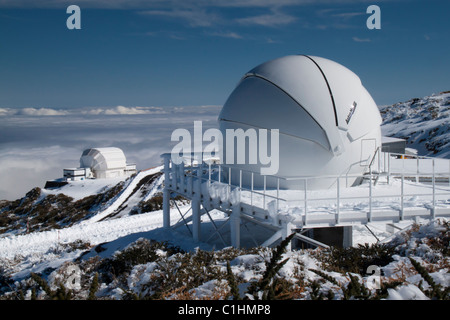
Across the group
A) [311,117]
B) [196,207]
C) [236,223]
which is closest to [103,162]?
[196,207]

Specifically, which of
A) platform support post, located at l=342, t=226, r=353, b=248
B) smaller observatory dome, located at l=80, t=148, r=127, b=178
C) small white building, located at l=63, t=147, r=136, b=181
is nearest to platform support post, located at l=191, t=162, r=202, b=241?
platform support post, located at l=342, t=226, r=353, b=248

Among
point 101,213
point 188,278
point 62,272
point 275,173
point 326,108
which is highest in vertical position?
point 326,108

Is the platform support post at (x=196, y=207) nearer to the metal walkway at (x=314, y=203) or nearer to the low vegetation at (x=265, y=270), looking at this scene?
the metal walkway at (x=314, y=203)

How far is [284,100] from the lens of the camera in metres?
12.1

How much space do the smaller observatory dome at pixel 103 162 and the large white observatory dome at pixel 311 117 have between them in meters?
36.0

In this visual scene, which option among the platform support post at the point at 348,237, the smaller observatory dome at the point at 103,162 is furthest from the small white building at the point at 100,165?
the platform support post at the point at 348,237

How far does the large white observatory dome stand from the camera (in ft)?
38.4

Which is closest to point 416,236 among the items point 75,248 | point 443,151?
point 75,248

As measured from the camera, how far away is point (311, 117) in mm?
11688
